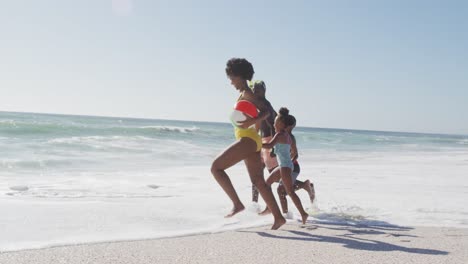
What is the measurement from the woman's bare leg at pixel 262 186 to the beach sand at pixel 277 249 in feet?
0.42

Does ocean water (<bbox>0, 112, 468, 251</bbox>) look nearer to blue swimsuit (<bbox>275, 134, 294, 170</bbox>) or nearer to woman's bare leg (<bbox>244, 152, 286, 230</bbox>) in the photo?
woman's bare leg (<bbox>244, 152, 286, 230</bbox>)

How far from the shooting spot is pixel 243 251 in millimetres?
3516

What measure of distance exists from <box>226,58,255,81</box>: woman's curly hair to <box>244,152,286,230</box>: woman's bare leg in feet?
2.51

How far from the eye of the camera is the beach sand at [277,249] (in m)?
3.24

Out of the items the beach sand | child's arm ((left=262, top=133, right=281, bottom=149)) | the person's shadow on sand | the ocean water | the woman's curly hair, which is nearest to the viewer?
the beach sand

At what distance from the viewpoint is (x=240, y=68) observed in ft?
14.3

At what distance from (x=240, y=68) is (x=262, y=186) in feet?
3.75

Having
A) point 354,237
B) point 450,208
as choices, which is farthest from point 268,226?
point 450,208

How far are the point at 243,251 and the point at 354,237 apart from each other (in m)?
1.20

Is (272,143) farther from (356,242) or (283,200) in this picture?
(356,242)

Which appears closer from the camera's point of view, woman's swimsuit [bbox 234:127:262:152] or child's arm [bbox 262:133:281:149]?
woman's swimsuit [bbox 234:127:262:152]

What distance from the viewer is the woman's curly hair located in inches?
171

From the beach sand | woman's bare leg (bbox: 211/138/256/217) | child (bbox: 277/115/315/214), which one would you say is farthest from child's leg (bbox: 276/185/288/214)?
woman's bare leg (bbox: 211/138/256/217)

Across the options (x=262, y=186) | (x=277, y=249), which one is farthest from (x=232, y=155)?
(x=277, y=249)
